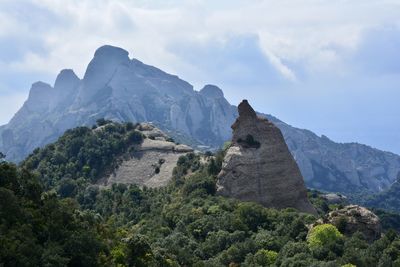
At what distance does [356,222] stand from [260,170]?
20876 mm

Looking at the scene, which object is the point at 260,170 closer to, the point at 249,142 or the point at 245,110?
the point at 249,142

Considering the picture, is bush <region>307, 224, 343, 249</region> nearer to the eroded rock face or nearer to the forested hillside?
the forested hillside

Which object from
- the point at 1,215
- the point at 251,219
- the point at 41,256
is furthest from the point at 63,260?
the point at 251,219

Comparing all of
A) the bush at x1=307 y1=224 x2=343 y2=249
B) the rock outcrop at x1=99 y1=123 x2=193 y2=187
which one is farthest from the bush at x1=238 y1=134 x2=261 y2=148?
the bush at x1=307 y1=224 x2=343 y2=249

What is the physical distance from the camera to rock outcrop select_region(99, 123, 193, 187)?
112 meters

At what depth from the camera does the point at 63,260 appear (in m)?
38.5

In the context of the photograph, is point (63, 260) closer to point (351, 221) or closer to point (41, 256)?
point (41, 256)

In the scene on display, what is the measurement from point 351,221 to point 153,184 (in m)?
45.9

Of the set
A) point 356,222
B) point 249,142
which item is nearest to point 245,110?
point 249,142

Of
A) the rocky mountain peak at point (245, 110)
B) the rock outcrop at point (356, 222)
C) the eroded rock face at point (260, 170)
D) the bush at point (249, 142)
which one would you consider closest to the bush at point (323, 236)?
the rock outcrop at point (356, 222)

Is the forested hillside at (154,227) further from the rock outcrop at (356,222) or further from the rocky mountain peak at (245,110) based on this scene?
the rocky mountain peak at (245,110)

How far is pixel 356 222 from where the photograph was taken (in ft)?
232

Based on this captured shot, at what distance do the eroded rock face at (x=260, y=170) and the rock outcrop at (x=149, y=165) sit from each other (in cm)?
2003

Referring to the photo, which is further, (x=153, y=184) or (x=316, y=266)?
(x=153, y=184)
